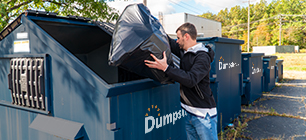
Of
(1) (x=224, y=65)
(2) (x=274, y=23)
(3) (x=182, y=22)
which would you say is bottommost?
(1) (x=224, y=65)

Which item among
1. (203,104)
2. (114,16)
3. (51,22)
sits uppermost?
(114,16)

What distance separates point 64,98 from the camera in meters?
2.02

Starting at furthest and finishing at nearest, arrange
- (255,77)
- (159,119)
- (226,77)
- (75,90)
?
(255,77), (226,77), (159,119), (75,90)

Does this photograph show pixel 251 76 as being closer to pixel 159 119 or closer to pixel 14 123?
pixel 159 119

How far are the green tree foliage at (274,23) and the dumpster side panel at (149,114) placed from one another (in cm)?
5308

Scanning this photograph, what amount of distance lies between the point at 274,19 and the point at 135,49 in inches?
2503

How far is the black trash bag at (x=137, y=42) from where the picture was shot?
179cm

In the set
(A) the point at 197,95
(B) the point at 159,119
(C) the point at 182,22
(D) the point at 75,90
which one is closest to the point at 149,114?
(B) the point at 159,119

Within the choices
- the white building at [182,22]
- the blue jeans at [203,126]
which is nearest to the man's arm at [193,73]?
the blue jeans at [203,126]

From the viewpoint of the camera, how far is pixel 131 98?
Answer: 196 centimetres

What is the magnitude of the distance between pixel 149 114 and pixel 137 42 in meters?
0.76

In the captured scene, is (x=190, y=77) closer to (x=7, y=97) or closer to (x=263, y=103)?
(x=7, y=97)

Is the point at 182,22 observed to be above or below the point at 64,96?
above

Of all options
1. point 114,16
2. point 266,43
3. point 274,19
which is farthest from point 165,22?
point 274,19
